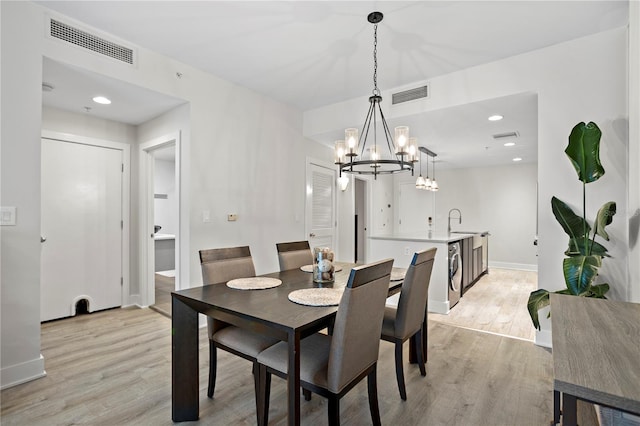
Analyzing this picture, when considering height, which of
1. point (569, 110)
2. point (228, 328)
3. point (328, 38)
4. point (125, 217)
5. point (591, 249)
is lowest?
point (228, 328)

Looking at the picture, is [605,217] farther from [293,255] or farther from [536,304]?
[293,255]

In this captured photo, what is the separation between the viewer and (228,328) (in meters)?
2.06

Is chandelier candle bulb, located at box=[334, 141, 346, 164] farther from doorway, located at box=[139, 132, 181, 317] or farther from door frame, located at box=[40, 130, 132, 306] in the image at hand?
door frame, located at box=[40, 130, 132, 306]

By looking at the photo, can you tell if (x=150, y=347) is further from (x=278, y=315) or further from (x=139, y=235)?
(x=278, y=315)

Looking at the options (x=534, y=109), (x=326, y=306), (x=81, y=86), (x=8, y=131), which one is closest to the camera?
(x=326, y=306)

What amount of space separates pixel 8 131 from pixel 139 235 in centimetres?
211

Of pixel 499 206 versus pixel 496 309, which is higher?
pixel 499 206

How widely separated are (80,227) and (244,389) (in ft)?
9.52

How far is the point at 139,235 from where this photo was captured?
13.5ft

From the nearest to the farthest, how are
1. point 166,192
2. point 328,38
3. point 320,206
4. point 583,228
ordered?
point 583,228, point 328,38, point 320,206, point 166,192

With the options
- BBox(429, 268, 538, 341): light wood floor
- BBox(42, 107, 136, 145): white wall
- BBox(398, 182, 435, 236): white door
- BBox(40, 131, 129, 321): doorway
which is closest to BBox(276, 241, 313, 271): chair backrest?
BBox(429, 268, 538, 341): light wood floor

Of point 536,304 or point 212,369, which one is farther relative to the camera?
point 536,304

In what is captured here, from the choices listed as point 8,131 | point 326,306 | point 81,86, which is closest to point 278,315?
Answer: point 326,306

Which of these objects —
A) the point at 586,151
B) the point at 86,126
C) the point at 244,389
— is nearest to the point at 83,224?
the point at 86,126
